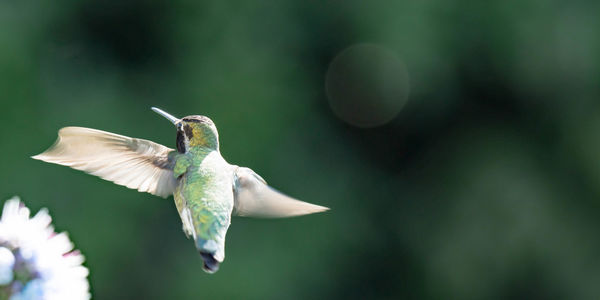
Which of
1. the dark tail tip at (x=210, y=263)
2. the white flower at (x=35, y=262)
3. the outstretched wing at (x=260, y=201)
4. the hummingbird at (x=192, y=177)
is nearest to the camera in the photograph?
the white flower at (x=35, y=262)

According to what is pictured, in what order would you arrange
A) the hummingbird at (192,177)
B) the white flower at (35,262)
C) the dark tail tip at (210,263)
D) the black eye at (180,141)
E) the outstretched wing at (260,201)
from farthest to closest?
the black eye at (180,141), the outstretched wing at (260,201), the hummingbird at (192,177), the dark tail tip at (210,263), the white flower at (35,262)

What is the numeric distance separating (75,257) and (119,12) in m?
3.86

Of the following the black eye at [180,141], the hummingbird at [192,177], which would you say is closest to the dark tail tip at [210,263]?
the hummingbird at [192,177]

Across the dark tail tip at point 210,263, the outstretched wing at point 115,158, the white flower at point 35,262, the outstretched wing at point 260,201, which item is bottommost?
the white flower at point 35,262

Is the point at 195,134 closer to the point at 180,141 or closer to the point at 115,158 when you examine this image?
the point at 180,141

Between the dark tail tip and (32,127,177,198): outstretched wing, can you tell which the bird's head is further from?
the dark tail tip

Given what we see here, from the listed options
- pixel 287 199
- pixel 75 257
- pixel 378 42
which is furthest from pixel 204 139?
pixel 378 42

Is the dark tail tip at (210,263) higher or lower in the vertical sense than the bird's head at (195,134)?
lower

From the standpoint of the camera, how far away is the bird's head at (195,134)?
1809 mm

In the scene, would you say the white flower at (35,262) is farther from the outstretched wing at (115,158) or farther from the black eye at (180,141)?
the black eye at (180,141)

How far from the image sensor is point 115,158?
5.30ft

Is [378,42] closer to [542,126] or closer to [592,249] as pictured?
[542,126]

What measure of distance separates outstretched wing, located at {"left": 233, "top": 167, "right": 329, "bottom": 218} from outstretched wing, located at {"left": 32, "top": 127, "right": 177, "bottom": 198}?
163 mm

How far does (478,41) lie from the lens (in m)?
4.82
